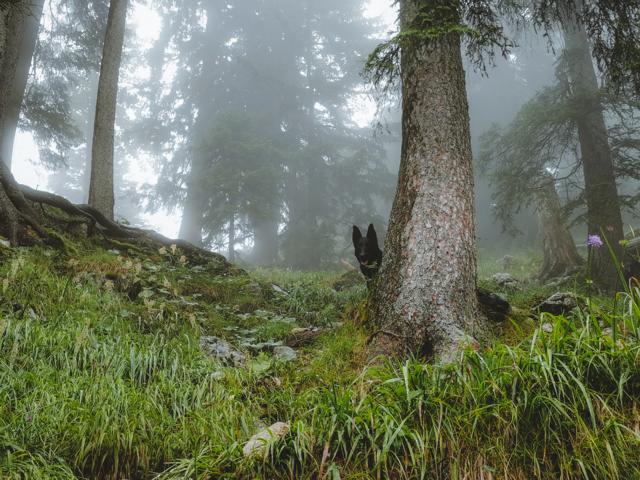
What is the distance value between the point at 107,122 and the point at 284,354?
24.7ft

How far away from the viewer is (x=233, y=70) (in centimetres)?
2489

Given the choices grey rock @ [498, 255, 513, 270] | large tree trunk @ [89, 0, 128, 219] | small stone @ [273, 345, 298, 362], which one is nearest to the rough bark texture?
grey rock @ [498, 255, 513, 270]

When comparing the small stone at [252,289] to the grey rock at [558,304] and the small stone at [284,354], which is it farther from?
the grey rock at [558,304]

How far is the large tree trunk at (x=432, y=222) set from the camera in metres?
3.49

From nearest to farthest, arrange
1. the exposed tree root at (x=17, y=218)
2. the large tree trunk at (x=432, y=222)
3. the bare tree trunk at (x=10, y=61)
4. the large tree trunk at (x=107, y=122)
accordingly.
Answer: the large tree trunk at (x=432, y=222)
the exposed tree root at (x=17, y=218)
the bare tree trunk at (x=10, y=61)
the large tree trunk at (x=107, y=122)

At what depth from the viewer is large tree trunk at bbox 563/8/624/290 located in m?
8.41

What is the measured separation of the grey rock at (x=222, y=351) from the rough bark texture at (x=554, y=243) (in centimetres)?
1077

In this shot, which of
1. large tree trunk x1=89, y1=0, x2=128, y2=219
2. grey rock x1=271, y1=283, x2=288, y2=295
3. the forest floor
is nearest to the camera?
the forest floor

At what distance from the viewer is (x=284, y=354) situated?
4.13 m

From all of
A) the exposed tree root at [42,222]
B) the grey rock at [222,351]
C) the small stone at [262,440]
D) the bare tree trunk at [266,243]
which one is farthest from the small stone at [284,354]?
the bare tree trunk at [266,243]

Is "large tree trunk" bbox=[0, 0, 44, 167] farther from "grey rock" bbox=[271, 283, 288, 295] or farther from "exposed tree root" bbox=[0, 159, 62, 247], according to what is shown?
"grey rock" bbox=[271, 283, 288, 295]

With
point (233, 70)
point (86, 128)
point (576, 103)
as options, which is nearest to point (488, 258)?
point (576, 103)

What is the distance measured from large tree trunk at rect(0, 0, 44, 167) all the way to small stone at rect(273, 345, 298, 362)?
7073 millimetres

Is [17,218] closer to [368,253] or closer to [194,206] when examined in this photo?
[368,253]
